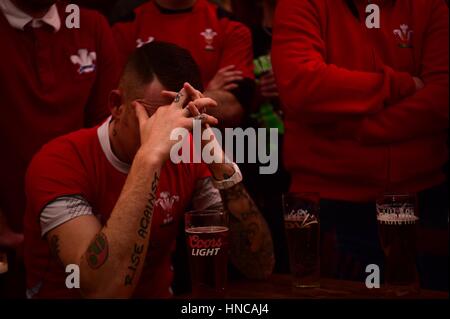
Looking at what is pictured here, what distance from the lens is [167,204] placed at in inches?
62.1

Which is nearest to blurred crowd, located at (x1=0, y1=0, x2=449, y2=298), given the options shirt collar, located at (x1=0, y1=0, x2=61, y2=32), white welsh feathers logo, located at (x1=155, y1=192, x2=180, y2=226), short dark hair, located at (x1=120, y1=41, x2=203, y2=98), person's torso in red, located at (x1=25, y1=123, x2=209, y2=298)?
shirt collar, located at (x1=0, y1=0, x2=61, y2=32)

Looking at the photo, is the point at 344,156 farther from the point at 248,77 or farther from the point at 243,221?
the point at 248,77

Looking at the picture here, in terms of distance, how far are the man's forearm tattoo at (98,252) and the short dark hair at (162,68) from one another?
1.26 ft

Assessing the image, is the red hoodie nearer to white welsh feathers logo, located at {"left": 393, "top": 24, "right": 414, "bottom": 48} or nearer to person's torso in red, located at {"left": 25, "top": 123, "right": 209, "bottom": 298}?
white welsh feathers logo, located at {"left": 393, "top": 24, "right": 414, "bottom": 48}

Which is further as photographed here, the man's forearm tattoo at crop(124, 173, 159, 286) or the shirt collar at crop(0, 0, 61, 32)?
the shirt collar at crop(0, 0, 61, 32)

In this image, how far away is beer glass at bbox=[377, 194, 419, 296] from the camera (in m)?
1.27

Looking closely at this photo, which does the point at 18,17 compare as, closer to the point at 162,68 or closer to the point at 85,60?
the point at 85,60

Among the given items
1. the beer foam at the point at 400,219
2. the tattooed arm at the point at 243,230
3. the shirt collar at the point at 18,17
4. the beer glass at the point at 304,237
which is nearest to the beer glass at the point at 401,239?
the beer foam at the point at 400,219

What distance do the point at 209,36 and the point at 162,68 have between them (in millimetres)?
689

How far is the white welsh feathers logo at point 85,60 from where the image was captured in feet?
6.08

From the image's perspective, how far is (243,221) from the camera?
163 cm

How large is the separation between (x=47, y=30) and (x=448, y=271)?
58.1 inches
